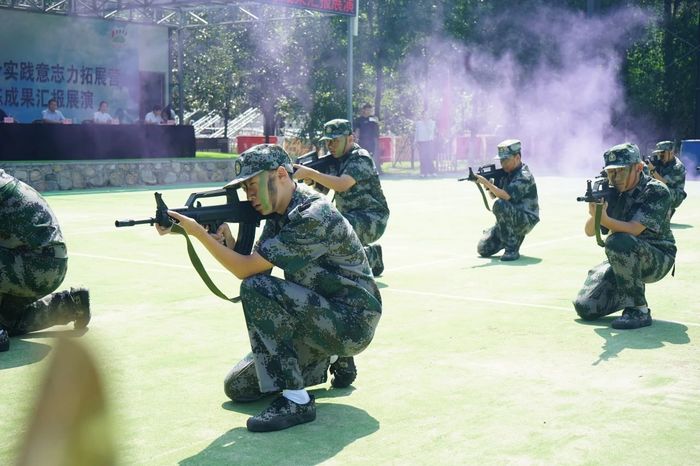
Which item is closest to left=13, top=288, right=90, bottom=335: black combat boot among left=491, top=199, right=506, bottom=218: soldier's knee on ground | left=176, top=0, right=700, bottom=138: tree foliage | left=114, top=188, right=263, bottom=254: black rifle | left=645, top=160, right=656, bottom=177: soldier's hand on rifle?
left=114, top=188, right=263, bottom=254: black rifle

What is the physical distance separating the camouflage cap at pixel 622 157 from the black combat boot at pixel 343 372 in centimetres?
265

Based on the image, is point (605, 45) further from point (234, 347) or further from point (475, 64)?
point (234, 347)

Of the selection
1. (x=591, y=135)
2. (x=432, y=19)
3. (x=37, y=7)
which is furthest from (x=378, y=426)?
(x=591, y=135)

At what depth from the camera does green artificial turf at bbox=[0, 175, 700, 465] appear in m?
4.25

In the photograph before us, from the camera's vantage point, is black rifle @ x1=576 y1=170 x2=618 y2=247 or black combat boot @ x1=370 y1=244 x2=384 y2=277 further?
black combat boot @ x1=370 y1=244 x2=384 y2=277

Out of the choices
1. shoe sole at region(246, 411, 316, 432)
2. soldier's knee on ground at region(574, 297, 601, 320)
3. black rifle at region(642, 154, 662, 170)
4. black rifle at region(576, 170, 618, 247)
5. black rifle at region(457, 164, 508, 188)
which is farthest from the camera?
black rifle at region(642, 154, 662, 170)

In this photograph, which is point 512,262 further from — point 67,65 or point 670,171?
point 67,65

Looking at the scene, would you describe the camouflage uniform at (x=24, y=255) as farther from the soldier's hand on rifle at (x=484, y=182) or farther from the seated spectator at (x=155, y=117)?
the seated spectator at (x=155, y=117)

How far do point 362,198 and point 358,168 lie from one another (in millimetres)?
333

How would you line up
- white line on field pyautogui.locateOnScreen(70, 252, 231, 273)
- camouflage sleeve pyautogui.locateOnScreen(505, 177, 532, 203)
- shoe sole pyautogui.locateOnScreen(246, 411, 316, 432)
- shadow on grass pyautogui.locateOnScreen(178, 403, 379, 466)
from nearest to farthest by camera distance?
shadow on grass pyautogui.locateOnScreen(178, 403, 379, 466) → shoe sole pyautogui.locateOnScreen(246, 411, 316, 432) → white line on field pyautogui.locateOnScreen(70, 252, 231, 273) → camouflage sleeve pyautogui.locateOnScreen(505, 177, 532, 203)

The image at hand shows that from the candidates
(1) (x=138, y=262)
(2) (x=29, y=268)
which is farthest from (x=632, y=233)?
(1) (x=138, y=262)

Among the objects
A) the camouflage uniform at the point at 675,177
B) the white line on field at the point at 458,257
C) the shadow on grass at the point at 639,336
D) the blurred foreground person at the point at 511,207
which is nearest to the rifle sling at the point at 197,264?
the shadow on grass at the point at 639,336

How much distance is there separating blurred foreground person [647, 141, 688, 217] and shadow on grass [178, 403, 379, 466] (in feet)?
31.2

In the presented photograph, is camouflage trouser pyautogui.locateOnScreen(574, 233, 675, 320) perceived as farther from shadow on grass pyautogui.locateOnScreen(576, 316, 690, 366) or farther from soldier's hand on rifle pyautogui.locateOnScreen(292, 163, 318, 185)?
soldier's hand on rifle pyautogui.locateOnScreen(292, 163, 318, 185)
